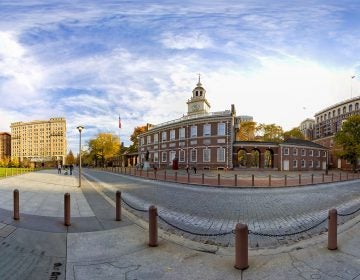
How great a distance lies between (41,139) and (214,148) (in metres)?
148

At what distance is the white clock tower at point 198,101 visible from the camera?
2699 inches

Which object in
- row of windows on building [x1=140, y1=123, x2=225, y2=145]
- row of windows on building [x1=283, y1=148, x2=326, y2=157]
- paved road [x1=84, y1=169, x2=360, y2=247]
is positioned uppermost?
row of windows on building [x1=140, y1=123, x2=225, y2=145]

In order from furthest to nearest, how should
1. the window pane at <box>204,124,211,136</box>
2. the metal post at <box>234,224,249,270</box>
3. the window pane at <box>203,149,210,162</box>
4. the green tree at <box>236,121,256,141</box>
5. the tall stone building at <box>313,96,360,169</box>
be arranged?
the tall stone building at <box>313,96,360,169</box>, the green tree at <box>236,121,256,141</box>, the window pane at <box>204,124,211,136</box>, the window pane at <box>203,149,210,162</box>, the metal post at <box>234,224,249,270</box>

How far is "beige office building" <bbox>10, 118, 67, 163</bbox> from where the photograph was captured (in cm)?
16288

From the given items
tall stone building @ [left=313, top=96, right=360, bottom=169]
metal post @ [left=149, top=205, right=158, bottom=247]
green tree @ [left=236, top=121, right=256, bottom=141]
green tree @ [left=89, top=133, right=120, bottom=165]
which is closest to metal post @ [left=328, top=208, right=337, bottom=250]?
metal post @ [left=149, top=205, right=158, bottom=247]

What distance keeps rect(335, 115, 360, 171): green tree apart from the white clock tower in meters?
30.0

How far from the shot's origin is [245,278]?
4777 mm

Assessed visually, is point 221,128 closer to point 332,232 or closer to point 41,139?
point 332,232

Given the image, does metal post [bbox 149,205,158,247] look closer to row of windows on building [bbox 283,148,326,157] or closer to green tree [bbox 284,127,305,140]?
row of windows on building [bbox 283,148,326,157]

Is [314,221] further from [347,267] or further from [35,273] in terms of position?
[35,273]

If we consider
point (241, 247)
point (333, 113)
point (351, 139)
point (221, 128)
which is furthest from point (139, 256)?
point (333, 113)

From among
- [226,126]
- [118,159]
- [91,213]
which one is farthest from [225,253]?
[118,159]

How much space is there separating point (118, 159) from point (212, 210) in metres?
93.3

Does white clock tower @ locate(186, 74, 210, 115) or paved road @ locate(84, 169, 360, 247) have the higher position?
white clock tower @ locate(186, 74, 210, 115)
